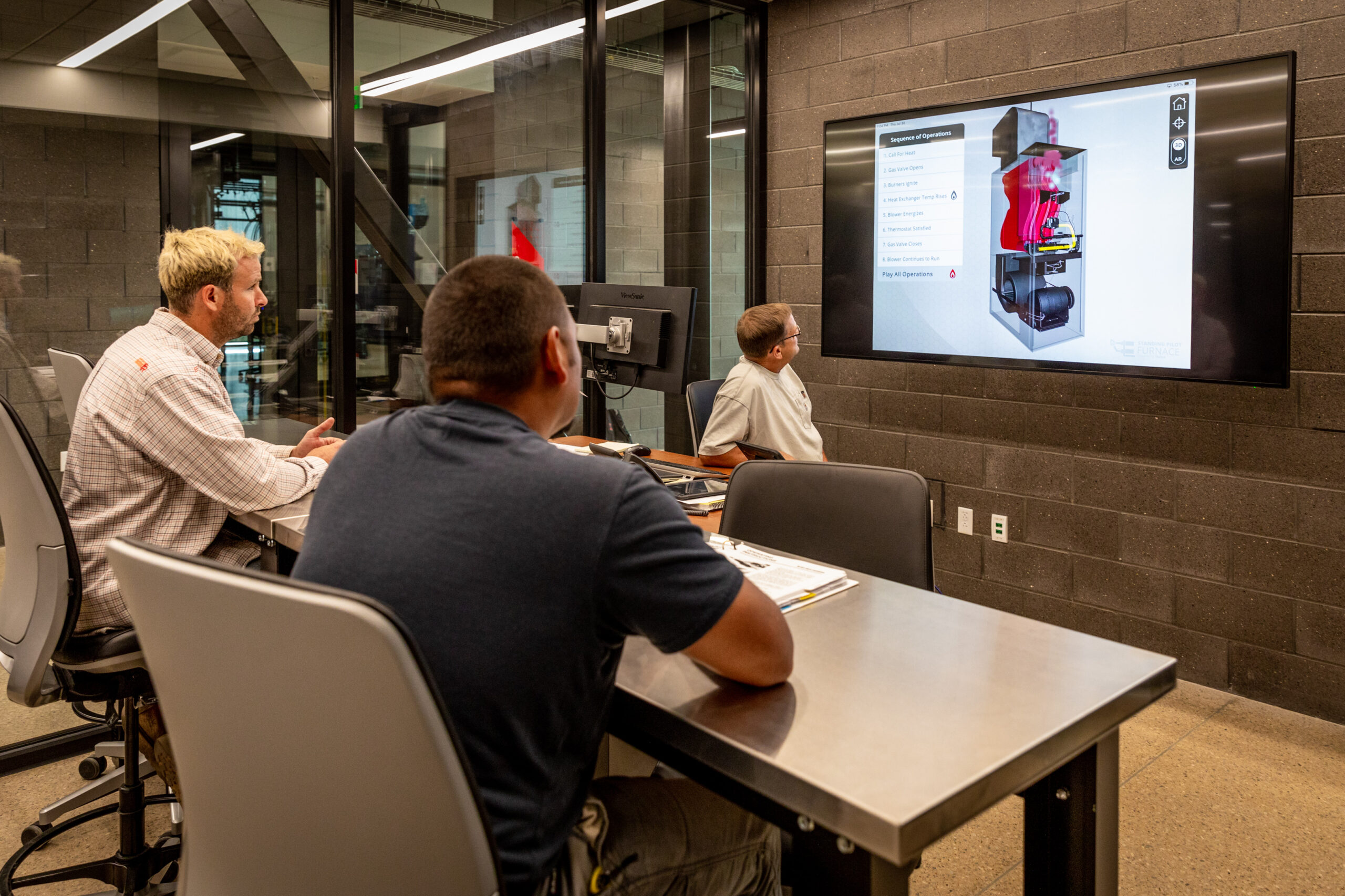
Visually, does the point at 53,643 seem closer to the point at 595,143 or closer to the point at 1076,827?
the point at 1076,827

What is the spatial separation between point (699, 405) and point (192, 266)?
182 centimetres

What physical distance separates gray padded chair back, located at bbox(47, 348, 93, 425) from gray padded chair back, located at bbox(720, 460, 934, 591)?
1.57 metres

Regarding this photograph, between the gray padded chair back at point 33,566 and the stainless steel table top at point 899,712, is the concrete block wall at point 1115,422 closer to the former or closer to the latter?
the stainless steel table top at point 899,712

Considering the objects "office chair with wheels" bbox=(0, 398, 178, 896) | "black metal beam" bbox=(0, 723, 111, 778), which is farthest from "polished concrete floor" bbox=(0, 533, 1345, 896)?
"office chair with wheels" bbox=(0, 398, 178, 896)

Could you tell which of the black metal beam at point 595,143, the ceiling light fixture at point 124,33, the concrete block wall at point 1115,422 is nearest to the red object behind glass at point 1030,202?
the concrete block wall at point 1115,422

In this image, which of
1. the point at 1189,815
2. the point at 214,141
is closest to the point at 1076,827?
the point at 1189,815

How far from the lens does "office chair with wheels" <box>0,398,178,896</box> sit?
1769mm

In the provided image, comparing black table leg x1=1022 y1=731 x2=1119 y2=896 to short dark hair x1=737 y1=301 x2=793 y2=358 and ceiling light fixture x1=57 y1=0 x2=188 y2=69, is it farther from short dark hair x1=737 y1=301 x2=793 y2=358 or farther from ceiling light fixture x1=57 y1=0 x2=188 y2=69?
ceiling light fixture x1=57 y1=0 x2=188 y2=69

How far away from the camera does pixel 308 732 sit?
89cm

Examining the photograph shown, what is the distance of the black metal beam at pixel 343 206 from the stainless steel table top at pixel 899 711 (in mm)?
2377

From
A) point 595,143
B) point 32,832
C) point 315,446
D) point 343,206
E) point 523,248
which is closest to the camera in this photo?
point 32,832

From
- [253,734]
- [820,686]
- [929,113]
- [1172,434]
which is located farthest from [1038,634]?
[929,113]

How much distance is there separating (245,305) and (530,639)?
154 centimetres

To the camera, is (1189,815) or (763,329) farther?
(763,329)
